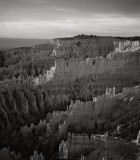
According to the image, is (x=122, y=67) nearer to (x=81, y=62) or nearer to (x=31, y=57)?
(x=81, y=62)

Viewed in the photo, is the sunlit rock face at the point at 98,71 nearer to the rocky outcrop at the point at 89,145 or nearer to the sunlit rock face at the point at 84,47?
the sunlit rock face at the point at 84,47

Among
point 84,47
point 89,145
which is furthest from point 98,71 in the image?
point 89,145

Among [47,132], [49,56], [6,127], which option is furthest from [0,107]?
[49,56]

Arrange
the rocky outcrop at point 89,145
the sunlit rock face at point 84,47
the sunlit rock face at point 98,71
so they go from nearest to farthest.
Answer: the rocky outcrop at point 89,145 < the sunlit rock face at point 98,71 < the sunlit rock face at point 84,47

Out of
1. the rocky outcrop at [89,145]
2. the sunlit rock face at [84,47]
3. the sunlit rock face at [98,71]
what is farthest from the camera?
the sunlit rock face at [84,47]

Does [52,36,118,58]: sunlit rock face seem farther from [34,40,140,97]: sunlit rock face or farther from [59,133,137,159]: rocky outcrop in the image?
[59,133,137,159]: rocky outcrop

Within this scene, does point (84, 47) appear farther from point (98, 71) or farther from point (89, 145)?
point (89, 145)

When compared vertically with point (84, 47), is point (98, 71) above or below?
below

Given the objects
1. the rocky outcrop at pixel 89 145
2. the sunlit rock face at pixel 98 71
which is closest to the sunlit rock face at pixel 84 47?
the sunlit rock face at pixel 98 71

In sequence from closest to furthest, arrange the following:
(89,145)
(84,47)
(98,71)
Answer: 1. (89,145)
2. (98,71)
3. (84,47)
